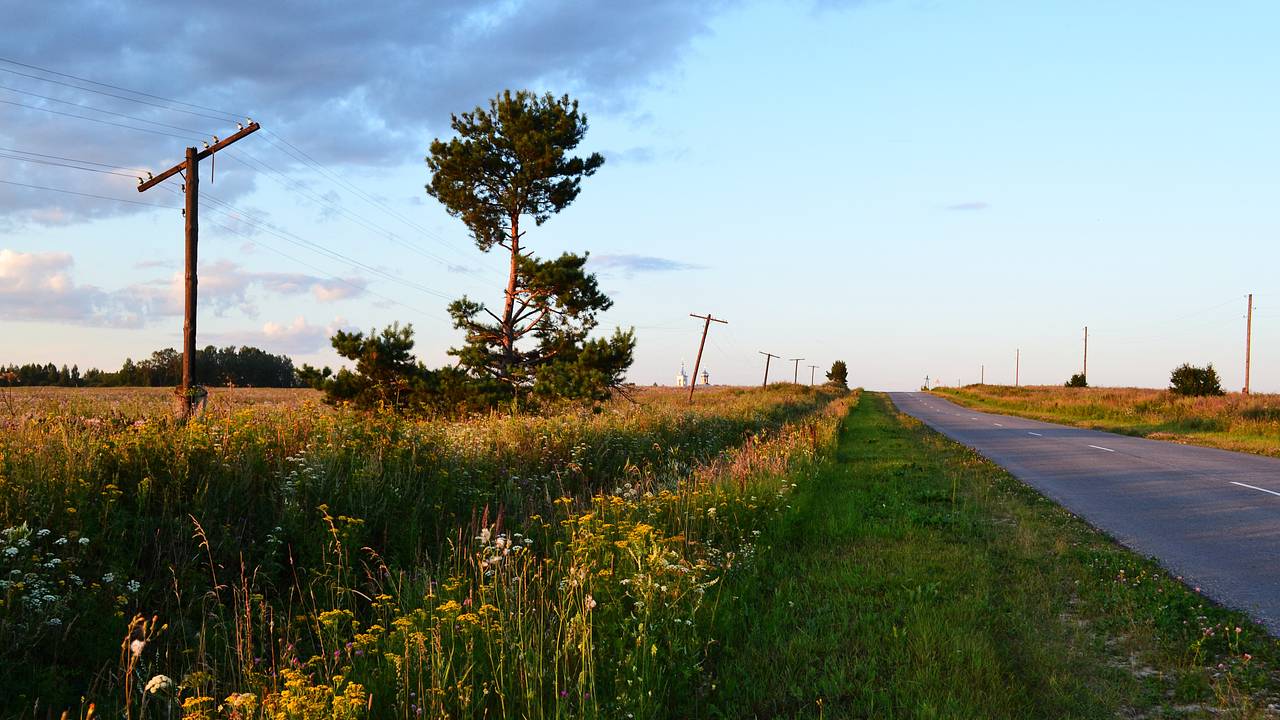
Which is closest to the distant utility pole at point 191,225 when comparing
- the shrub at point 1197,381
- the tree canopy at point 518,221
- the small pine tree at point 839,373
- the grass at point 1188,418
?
the tree canopy at point 518,221

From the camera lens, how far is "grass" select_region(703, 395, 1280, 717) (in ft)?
13.8

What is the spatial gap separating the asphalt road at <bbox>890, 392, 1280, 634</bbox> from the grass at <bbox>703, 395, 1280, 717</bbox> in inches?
19.6

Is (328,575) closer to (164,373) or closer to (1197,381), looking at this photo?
Result: (1197,381)

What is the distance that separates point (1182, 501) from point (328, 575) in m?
11.9

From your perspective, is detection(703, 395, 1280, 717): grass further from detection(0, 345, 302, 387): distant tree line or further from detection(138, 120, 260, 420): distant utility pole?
detection(0, 345, 302, 387): distant tree line

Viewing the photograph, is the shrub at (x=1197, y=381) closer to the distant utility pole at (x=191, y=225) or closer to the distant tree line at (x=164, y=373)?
the distant utility pole at (x=191, y=225)

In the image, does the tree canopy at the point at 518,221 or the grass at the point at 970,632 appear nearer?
the grass at the point at 970,632

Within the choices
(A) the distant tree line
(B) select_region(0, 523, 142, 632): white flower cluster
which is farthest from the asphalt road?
(A) the distant tree line

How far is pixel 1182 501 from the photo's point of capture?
10.8m

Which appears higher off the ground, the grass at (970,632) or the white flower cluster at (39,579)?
the white flower cluster at (39,579)

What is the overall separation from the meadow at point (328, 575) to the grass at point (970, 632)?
432 millimetres

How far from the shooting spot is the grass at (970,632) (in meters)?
4.22

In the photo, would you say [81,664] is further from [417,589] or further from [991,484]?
[991,484]

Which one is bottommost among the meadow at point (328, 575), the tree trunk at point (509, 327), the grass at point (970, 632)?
the grass at point (970, 632)
